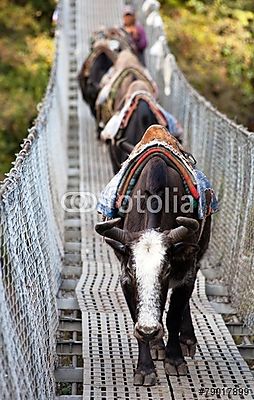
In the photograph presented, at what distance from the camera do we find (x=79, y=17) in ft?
56.0

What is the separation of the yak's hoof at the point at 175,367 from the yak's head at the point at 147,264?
0.51 m

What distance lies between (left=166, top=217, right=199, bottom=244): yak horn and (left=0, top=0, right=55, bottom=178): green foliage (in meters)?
9.32

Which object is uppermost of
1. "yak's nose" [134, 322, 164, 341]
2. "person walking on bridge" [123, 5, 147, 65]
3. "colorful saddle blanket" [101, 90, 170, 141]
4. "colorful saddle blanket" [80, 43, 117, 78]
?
"person walking on bridge" [123, 5, 147, 65]

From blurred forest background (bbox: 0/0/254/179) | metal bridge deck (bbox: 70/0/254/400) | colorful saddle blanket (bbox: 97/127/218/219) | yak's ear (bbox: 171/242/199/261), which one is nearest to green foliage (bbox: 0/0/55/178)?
blurred forest background (bbox: 0/0/254/179)

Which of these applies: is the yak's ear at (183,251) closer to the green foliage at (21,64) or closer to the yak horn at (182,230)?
the yak horn at (182,230)

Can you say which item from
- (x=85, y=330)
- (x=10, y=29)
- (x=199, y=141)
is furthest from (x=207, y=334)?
(x=10, y=29)

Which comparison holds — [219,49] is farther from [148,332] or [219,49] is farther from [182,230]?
[148,332]

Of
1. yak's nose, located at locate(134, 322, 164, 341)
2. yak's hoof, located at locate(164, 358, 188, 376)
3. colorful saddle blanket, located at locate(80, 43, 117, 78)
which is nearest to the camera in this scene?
yak's nose, located at locate(134, 322, 164, 341)

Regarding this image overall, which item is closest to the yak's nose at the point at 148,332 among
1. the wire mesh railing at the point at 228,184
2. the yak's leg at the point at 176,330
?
the yak's leg at the point at 176,330

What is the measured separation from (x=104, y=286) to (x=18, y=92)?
1024 cm

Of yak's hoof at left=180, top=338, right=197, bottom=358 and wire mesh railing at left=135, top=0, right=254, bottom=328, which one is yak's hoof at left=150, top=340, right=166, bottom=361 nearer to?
yak's hoof at left=180, top=338, right=197, bottom=358

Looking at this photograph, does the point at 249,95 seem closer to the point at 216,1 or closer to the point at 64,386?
the point at 216,1

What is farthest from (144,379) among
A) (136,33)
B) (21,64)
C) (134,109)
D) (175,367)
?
(21,64)

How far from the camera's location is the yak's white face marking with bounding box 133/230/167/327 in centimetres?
514
